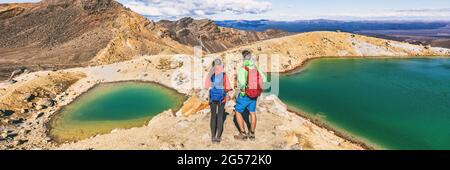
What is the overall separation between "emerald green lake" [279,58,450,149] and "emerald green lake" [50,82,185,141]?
10.2 meters

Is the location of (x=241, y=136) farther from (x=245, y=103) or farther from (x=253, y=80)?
(x=253, y=80)

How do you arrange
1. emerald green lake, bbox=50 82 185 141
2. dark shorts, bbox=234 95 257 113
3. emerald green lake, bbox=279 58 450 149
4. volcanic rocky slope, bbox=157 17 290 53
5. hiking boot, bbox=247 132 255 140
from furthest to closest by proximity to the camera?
volcanic rocky slope, bbox=157 17 290 53
emerald green lake, bbox=50 82 185 141
emerald green lake, bbox=279 58 450 149
hiking boot, bbox=247 132 255 140
dark shorts, bbox=234 95 257 113

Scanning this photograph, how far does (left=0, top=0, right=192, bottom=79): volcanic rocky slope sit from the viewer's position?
55.2 m

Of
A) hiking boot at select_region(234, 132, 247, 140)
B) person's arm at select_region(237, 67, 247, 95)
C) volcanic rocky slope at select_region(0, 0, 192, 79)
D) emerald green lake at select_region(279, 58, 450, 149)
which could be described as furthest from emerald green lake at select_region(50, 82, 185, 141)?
volcanic rocky slope at select_region(0, 0, 192, 79)

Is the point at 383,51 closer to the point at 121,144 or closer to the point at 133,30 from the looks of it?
the point at 133,30

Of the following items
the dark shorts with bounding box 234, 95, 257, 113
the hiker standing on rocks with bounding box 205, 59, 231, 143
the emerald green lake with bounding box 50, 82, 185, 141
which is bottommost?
the emerald green lake with bounding box 50, 82, 185, 141

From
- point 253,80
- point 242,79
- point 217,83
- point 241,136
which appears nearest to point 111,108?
point 241,136

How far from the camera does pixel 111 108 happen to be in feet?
86.9

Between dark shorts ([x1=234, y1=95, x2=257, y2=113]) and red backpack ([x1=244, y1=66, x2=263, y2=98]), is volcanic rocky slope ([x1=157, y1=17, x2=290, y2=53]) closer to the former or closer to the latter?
dark shorts ([x1=234, y1=95, x2=257, y2=113])

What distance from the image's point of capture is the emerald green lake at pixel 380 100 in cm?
2012

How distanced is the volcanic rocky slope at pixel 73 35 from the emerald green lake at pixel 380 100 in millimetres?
29681

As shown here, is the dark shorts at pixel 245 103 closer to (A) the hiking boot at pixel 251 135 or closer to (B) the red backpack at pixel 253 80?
(B) the red backpack at pixel 253 80

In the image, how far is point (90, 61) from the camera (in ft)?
176
